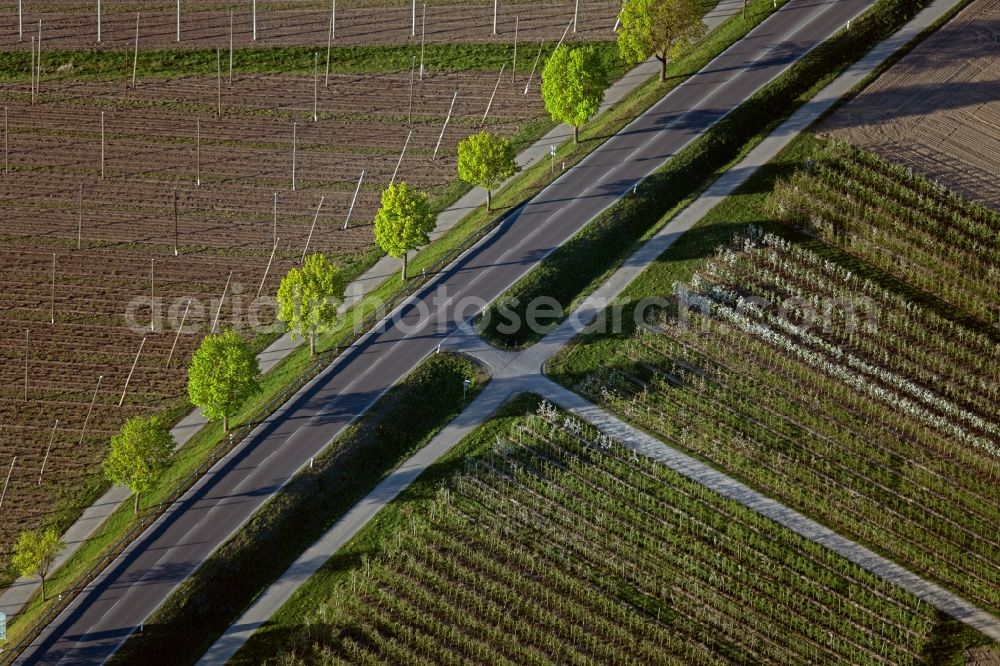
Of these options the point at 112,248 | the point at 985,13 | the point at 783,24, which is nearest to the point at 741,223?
the point at 783,24

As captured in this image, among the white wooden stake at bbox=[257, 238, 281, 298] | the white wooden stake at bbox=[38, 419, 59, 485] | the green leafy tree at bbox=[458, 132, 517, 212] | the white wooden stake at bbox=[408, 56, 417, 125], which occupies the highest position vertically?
the white wooden stake at bbox=[408, 56, 417, 125]

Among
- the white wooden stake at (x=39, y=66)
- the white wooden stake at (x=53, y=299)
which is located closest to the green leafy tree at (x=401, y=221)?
the white wooden stake at (x=53, y=299)

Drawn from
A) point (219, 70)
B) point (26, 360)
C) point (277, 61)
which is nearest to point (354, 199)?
point (219, 70)

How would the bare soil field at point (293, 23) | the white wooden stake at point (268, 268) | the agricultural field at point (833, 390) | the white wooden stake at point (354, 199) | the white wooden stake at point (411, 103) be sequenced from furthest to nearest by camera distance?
the bare soil field at point (293, 23), the white wooden stake at point (411, 103), the white wooden stake at point (354, 199), the white wooden stake at point (268, 268), the agricultural field at point (833, 390)

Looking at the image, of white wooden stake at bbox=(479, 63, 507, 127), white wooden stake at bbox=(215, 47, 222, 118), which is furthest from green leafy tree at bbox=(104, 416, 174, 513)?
white wooden stake at bbox=(479, 63, 507, 127)

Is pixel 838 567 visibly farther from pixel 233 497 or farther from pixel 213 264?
pixel 213 264

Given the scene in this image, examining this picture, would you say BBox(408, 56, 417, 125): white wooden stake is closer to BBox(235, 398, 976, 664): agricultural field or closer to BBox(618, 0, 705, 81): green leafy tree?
BBox(618, 0, 705, 81): green leafy tree

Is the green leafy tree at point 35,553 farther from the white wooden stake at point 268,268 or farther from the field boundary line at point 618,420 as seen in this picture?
the white wooden stake at point 268,268
